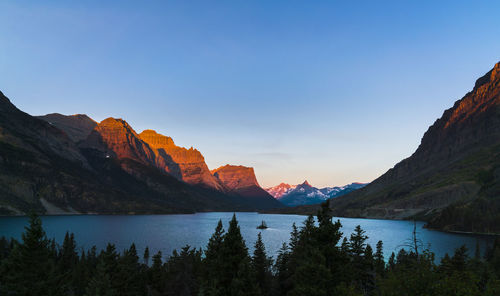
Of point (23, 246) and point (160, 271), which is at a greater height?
point (23, 246)

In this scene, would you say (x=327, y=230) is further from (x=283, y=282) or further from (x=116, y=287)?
(x=116, y=287)

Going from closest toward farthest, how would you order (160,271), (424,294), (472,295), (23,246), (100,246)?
(472,295)
(424,294)
(23,246)
(160,271)
(100,246)

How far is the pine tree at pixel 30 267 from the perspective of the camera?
1454 inches

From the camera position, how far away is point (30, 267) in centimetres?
3800

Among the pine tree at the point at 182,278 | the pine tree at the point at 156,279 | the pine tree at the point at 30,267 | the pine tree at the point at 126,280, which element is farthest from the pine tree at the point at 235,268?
the pine tree at the point at 156,279

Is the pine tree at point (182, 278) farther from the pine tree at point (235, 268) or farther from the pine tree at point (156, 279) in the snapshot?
the pine tree at point (235, 268)

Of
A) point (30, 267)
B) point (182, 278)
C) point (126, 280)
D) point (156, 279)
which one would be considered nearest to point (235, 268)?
point (30, 267)

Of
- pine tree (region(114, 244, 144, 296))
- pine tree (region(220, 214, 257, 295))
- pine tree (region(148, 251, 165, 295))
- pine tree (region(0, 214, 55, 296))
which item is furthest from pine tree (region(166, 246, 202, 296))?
pine tree (region(0, 214, 55, 296))

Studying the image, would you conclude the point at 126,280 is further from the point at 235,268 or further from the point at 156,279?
the point at 235,268

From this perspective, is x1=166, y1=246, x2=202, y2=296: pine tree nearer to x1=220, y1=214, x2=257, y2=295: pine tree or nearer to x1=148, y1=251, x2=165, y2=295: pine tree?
x1=148, y1=251, x2=165, y2=295: pine tree

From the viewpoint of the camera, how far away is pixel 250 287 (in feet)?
128

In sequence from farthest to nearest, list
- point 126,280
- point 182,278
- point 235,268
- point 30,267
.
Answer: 1. point 182,278
2. point 126,280
3. point 235,268
4. point 30,267

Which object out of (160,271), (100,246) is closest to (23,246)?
(160,271)

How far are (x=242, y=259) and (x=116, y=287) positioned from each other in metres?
30.0
